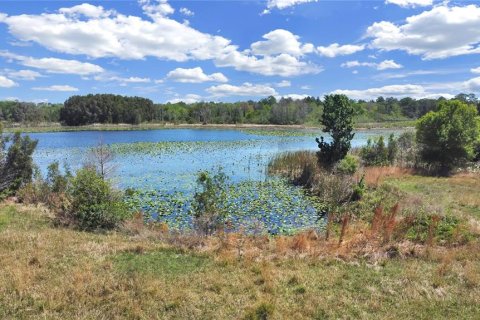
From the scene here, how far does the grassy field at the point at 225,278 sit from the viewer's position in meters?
7.35

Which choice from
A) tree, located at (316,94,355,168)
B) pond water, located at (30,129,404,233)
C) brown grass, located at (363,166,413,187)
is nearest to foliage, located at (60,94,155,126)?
pond water, located at (30,129,404,233)

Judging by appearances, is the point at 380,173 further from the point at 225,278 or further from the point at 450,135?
the point at 225,278

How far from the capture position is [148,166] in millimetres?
35656

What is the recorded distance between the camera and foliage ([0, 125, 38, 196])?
65.4 feet

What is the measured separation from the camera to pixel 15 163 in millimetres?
20438

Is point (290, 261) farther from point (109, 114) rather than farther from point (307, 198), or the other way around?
point (109, 114)

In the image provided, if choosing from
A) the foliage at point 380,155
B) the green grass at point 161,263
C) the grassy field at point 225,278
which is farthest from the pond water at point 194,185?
the foliage at point 380,155

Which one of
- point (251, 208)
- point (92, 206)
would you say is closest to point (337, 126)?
point (251, 208)

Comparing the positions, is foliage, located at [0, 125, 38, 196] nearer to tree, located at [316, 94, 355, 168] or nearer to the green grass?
the green grass

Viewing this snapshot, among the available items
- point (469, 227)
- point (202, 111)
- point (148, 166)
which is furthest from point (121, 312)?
point (202, 111)

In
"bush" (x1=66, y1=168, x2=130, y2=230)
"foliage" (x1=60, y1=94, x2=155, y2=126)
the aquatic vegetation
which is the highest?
"foliage" (x1=60, y1=94, x2=155, y2=126)

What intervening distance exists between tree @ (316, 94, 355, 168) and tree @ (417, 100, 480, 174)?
7.24 metres

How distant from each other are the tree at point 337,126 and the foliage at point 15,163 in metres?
20.0

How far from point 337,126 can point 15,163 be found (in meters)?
22.3
